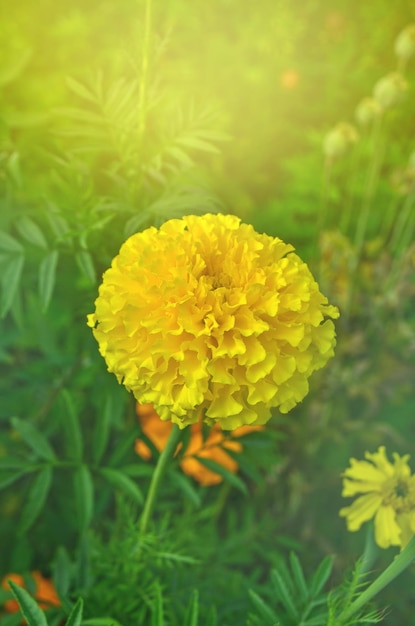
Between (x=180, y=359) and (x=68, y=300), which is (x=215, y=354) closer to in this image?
(x=180, y=359)

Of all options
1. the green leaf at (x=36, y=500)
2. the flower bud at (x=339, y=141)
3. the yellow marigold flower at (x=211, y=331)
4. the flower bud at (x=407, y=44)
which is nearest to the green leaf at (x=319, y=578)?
the yellow marigold flower at (x=211, y=331)

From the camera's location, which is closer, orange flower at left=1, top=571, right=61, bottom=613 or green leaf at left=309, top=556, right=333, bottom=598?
green leaf at left=309, top=556, right=333, bottom=598

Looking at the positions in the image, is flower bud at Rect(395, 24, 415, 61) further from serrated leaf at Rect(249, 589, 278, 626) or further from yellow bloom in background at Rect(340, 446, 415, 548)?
serrated leaf at Rect(249, 589, 278, 626)

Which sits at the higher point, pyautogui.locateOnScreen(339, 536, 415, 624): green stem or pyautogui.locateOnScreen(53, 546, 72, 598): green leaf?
pyautogui.locateOnScreen(339, 536, 415, 624): green stem

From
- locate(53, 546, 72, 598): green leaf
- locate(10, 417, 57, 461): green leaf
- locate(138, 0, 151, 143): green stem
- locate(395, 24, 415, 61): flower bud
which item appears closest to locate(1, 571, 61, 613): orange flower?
locate(53, 546, 72, 598): green leaf

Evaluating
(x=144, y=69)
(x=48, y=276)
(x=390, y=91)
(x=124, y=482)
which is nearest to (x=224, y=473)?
(x=124, y=482)

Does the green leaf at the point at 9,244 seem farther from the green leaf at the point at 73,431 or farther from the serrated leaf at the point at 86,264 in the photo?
the green leaf at the point at 73,431

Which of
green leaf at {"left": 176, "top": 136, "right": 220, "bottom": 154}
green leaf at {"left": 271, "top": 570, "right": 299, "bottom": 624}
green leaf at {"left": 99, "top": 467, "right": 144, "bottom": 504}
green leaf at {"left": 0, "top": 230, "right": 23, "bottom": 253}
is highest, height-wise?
green leaf at {"left": 176, "top": 136, "right": 220, "bottom": 154}
